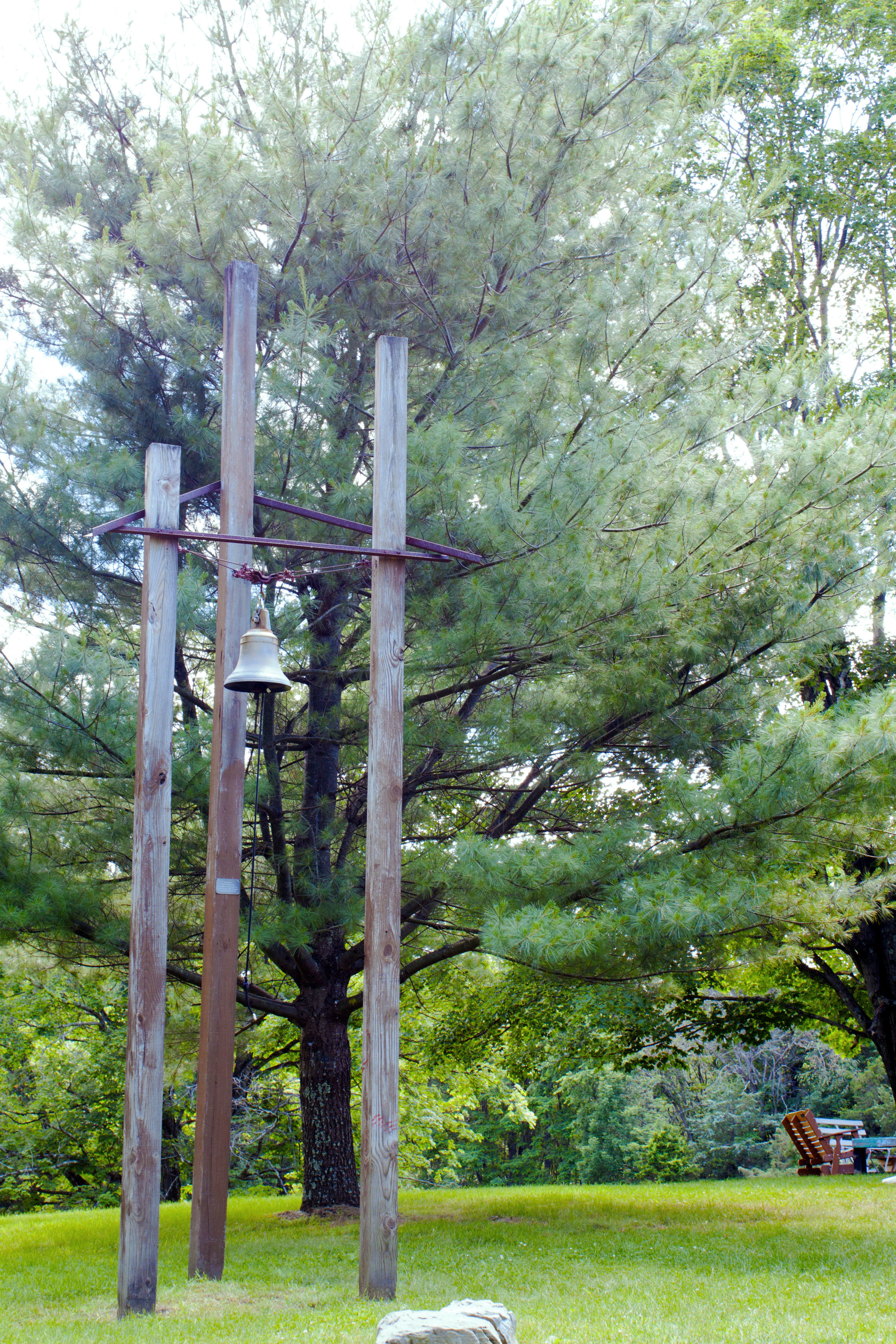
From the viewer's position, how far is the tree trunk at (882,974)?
432 inches

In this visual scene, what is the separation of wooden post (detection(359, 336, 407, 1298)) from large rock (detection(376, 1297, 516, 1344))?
88cm

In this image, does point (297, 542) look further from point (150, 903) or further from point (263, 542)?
point (150, 903)

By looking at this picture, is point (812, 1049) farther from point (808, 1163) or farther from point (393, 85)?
point (393, 85)

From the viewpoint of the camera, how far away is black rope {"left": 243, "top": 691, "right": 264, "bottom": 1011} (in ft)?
18.4

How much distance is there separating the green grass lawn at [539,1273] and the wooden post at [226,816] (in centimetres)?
50

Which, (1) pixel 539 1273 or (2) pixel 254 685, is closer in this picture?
(2) pixel 254 685

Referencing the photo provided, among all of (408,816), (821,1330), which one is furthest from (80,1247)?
(821,1330)

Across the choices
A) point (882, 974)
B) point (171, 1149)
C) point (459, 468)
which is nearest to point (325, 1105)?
point (459, 468)

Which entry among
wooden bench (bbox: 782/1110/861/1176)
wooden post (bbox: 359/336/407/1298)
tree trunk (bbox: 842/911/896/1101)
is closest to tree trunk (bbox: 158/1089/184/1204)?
wooden bench (bbox: 782/1110/861/1176)

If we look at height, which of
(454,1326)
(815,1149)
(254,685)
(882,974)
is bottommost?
(815,1149)

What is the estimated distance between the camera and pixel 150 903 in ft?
15.5

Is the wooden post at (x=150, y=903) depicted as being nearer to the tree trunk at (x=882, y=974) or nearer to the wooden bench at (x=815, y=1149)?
the tree trunk at (x=882, y=974)

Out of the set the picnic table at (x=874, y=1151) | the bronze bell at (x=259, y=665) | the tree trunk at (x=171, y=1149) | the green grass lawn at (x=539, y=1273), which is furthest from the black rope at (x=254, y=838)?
the picnic table at (x=874, y=1151)

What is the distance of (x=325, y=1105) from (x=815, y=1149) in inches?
300
